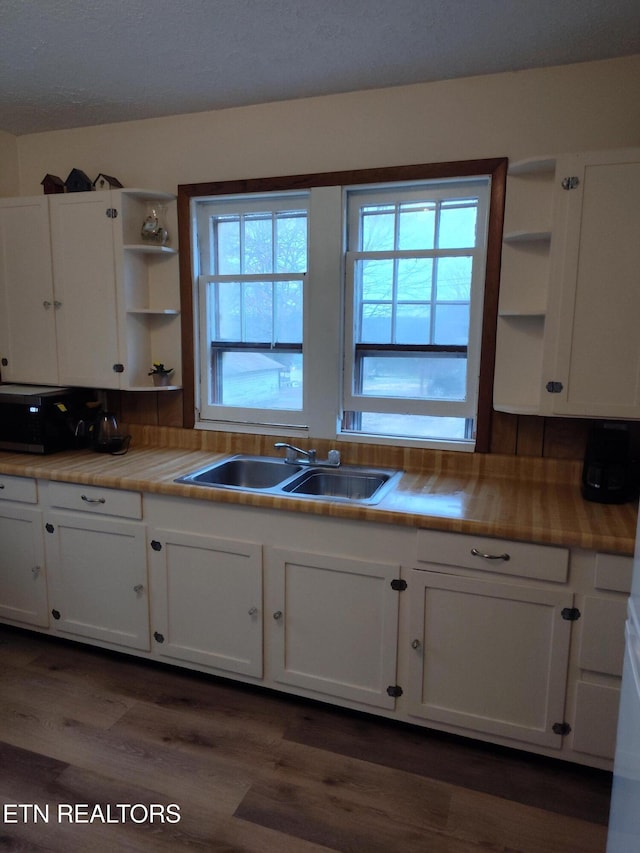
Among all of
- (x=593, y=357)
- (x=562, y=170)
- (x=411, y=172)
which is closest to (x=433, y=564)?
(x=593, y=357)

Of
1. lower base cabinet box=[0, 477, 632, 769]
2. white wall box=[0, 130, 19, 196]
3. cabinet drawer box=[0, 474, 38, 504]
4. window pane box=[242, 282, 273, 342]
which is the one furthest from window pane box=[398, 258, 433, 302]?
white wall box=[0, 130, 19, 196]

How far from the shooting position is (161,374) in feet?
9.34

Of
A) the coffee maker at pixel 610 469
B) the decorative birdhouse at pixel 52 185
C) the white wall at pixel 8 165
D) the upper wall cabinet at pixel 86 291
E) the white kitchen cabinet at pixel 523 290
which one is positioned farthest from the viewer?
the white wall at pixel 8 165

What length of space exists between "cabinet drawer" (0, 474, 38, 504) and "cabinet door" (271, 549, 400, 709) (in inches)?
47.7

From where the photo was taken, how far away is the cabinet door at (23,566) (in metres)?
2.56

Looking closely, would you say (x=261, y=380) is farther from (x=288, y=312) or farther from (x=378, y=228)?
(x=378, y=228)

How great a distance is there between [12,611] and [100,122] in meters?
2.43

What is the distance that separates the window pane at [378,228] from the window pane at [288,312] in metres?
0.37

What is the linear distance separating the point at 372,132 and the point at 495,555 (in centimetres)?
179

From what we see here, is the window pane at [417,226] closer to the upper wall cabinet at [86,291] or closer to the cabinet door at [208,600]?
the upper wall cabinet at [86,291]

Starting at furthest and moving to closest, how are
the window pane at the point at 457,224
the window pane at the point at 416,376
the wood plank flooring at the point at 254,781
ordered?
the window pane at the point at 416,376
the window pane at the point at 457,224
the wood plank flooring at the point at 254,781

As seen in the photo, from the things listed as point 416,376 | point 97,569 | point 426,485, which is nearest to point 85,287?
point 97,569

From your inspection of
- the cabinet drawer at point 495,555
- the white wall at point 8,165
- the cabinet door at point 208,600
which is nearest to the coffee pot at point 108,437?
the cabinet door at point 208,600

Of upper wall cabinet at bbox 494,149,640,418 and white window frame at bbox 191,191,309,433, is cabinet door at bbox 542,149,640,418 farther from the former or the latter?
white window frame at bbox 191,191,309,433
